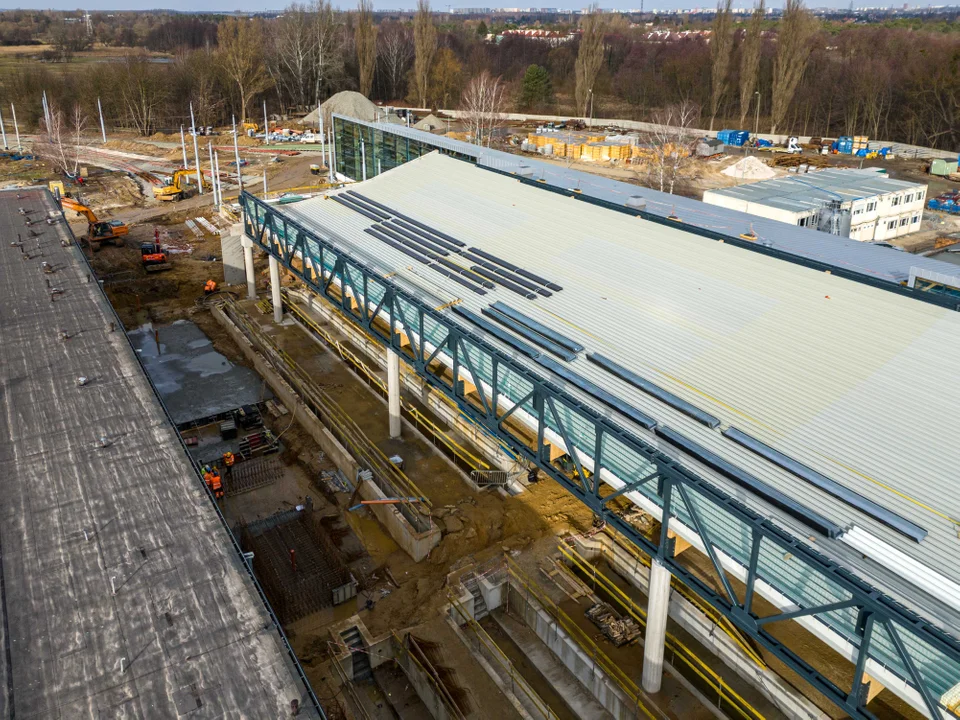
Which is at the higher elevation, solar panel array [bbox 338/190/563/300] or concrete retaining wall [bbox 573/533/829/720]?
solar panel array [bbox 338/190/563/300]

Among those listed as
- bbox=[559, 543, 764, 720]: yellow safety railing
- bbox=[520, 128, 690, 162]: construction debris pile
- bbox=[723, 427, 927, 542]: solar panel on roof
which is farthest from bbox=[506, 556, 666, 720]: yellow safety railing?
bbox=[520, 128, 690, 162]: construction debris pile

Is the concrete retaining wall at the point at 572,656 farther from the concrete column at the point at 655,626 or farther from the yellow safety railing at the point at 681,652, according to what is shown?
the yellow safety railing at the point at 681,652

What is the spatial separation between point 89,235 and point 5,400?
3352cm

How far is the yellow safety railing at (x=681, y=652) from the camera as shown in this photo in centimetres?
1709

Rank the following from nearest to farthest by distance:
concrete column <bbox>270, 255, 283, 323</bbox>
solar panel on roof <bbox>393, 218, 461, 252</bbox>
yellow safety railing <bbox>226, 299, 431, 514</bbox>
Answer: yellow safety railing <bbox>226, 299, 431, 514</bbox> → solar panel on roof <bbox>393, 218, 461, 252</bbox> → concrete column <bbox>270, 255, 283, 323</bbox>

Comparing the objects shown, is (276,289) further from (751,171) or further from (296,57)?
(296,57)

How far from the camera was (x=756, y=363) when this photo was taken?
20.1 m

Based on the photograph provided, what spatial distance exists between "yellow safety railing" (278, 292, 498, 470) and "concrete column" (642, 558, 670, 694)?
10133 mm

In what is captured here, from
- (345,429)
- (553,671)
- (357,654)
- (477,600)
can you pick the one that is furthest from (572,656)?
(345,429)

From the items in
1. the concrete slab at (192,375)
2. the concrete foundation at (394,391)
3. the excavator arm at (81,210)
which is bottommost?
the concrete slab at (192,375)

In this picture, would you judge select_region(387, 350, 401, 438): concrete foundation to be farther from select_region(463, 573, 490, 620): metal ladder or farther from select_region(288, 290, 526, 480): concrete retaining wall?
select_region(463, 573, 490, 620): metal ladder

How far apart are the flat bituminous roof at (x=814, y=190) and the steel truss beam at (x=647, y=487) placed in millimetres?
30437

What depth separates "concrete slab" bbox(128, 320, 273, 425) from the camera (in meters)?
31.0

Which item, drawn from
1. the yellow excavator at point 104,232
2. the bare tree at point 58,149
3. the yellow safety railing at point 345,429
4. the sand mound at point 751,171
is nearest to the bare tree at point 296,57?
the bare tree at point 58,149
